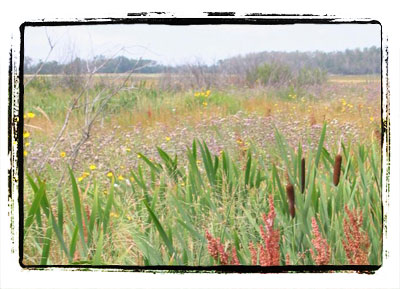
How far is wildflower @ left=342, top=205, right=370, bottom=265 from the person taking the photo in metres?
2.83

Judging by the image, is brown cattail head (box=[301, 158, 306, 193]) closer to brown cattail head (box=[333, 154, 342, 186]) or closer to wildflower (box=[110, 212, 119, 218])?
brown cattail head (box=[333, 154, 342, 186])

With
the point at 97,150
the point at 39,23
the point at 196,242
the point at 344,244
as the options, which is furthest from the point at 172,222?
the point at 39,23

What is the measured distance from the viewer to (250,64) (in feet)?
9.60

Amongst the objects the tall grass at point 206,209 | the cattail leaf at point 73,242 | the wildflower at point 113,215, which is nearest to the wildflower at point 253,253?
the tall grass at point 206,209

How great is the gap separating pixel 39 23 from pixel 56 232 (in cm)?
73

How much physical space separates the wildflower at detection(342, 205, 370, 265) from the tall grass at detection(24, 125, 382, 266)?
0.01m

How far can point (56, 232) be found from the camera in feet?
9.44

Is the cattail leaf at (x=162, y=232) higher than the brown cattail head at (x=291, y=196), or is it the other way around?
the brown cattail head at (x=291, y=196)

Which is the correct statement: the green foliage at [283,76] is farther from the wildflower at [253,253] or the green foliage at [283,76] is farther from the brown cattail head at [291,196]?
the wildflower at [253,253]

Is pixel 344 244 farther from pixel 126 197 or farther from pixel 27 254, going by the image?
pixel 27 254

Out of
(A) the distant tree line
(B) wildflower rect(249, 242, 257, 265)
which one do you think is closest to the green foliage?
(A) the distant tree line

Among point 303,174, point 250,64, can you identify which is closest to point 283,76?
point 250,64

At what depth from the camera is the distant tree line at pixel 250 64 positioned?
2910mm

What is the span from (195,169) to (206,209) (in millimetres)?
149
